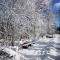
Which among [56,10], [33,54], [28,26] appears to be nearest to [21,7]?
[28,26]

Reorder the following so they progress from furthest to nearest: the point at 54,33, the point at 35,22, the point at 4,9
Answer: the point at 35,22, the point at 4,9, the point at 54,33

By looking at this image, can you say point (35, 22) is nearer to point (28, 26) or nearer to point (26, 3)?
point (28, 26)

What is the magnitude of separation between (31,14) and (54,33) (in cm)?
71

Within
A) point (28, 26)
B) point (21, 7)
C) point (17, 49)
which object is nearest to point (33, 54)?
point (17, 49)

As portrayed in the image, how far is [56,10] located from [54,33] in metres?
0.42

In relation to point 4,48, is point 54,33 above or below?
above

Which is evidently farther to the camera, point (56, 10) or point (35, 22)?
point (35, 22)

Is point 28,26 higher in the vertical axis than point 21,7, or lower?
lower

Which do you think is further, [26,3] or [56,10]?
[26,3]

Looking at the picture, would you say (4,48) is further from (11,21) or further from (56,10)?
(56,10)

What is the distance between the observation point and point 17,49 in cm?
363

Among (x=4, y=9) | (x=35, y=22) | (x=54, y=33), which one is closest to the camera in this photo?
(x=54, y=33)


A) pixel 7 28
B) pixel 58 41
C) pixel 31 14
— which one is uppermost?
pixel 31 14

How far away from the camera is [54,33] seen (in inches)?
131
